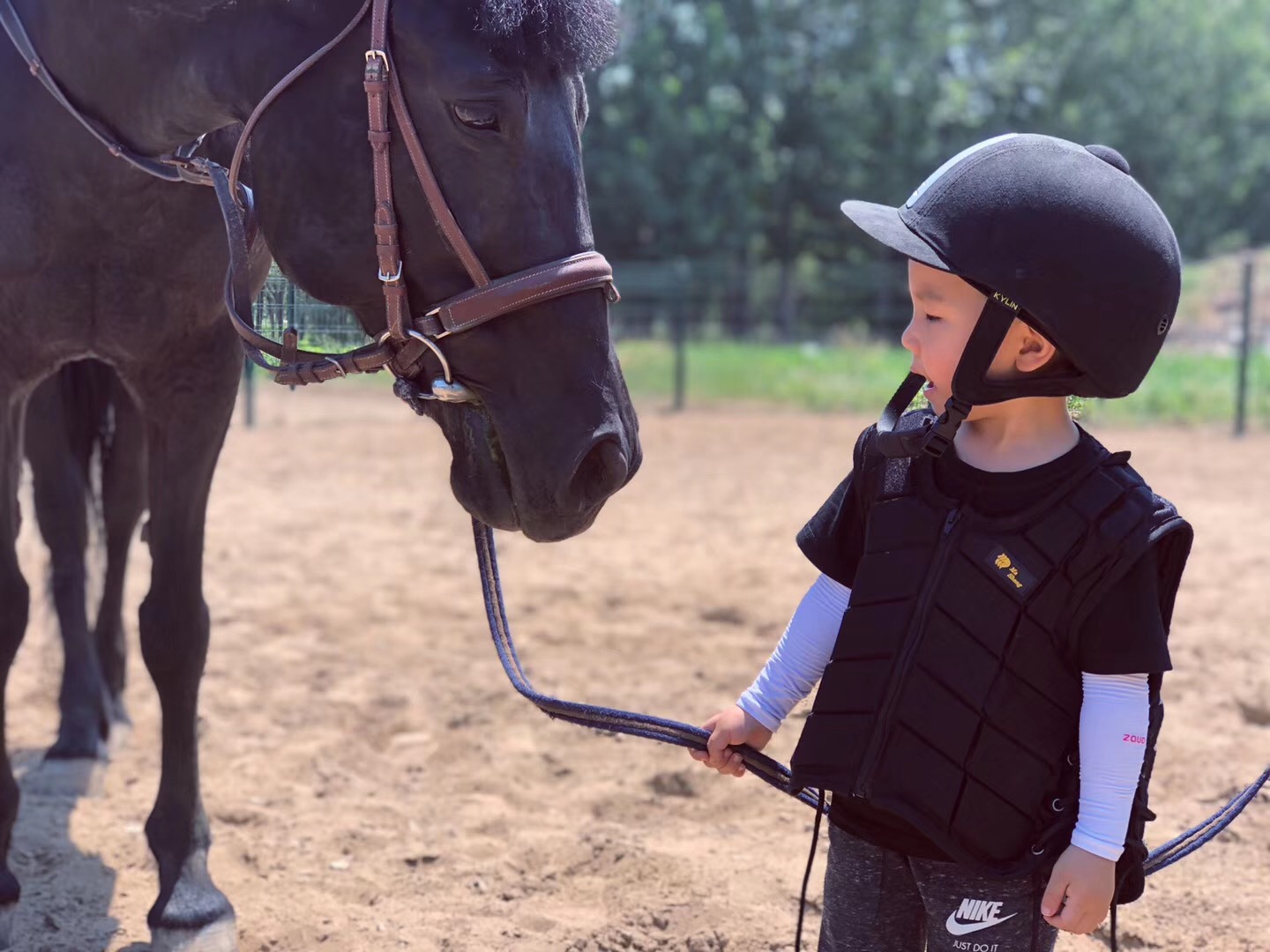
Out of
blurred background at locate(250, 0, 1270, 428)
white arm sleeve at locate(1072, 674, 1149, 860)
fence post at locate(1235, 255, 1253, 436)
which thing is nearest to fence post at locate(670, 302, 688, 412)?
blurred background at locate(250, 0, 1270, 428)

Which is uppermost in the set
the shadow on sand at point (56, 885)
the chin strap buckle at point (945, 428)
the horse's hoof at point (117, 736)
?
the chin strap buckle at point (945, 428)

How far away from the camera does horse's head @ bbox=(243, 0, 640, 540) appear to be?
1780 mm

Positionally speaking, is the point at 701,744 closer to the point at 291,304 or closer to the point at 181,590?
the point at 291,304

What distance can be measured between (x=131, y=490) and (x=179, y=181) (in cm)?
163

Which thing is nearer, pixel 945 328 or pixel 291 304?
pixel 945 328

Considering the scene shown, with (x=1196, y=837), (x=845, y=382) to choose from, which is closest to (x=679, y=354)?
(x=845, y=382)

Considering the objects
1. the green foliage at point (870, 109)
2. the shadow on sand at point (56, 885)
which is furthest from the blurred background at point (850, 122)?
the shadow on sand at point (56, 885)

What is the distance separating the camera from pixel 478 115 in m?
1.78

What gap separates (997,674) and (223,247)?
66.3 inches

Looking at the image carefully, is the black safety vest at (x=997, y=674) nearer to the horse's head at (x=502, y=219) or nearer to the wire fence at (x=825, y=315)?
the horse's head at (x=502, y=219)

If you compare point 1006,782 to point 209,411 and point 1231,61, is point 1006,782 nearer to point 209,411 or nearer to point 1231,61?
point 209,411

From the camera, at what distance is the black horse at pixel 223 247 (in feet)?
5.88

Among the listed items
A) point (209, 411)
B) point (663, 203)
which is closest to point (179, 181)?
point (209, 411)

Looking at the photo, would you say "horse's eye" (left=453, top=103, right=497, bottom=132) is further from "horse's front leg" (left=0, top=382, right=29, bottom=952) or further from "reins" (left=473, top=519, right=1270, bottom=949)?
"horse's front leg" (left=0, top=382, right=29, bottom=952)
